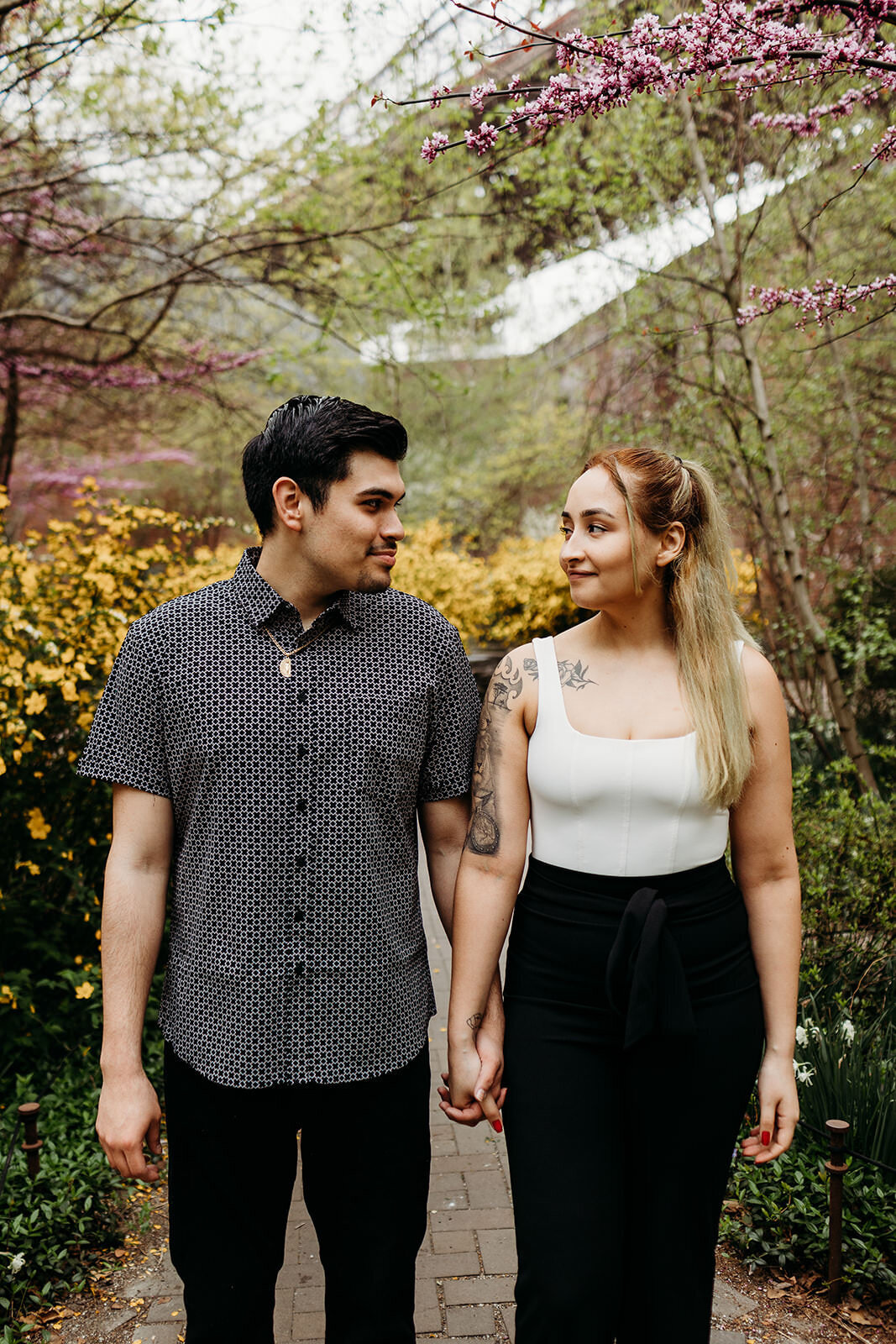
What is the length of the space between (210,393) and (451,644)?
6536 millimetres

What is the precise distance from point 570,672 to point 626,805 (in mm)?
298

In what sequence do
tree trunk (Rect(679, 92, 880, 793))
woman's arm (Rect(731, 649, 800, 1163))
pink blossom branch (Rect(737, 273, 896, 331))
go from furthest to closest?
tree trunk (Rect(679, 92, 880, 793))
pink blossom branch (Rect(737, 273, 896, 331))
woman's arm (Rect(731, 649, 800, 1163))

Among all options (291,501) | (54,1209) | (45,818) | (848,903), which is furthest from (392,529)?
(848,903)

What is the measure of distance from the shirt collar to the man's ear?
9cm

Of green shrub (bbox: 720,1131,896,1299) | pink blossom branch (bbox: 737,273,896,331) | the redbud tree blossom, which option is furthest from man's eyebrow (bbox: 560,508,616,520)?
green shrub (bbox: 720,1131,896,1299)

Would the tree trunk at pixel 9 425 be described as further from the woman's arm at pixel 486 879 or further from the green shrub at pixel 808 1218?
the green shrub at pixel 808 1218

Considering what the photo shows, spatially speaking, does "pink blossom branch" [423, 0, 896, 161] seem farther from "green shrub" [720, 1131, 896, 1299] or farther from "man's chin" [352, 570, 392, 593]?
"green shrub" [720, 1131, 896, 1299]

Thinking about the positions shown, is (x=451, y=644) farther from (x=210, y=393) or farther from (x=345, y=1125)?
(x=210, y=393)

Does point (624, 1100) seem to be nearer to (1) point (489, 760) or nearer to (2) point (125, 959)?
(1) point (489, 760)

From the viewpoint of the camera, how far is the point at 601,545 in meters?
1.87

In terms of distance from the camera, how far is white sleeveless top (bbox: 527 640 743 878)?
1802 mm

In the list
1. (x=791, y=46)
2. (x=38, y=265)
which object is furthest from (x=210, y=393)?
(x=791, y=46)

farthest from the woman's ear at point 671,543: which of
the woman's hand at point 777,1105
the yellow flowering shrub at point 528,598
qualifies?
the yellow flowering shrub at point 528,598

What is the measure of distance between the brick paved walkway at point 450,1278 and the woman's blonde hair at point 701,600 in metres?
1.68
